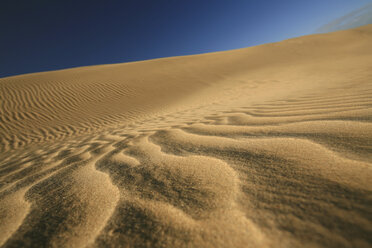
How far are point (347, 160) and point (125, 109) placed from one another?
620 cm

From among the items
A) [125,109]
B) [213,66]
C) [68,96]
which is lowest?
[125,109]

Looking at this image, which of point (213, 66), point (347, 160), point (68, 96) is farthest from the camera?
point (213, 66)

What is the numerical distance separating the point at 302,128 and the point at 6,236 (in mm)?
1579

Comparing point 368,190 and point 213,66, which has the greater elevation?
point 213,66

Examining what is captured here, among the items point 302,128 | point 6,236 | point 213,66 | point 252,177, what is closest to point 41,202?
point 6,236

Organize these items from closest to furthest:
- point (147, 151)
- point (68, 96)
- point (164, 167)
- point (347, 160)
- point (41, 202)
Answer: point (347, 160)
point (41, 202)
point (164, 167)
point (147, 151)
point (68, 96)

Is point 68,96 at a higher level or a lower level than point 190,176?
higher

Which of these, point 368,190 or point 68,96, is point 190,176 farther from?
point 68,96

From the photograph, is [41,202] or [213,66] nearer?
[41,202]

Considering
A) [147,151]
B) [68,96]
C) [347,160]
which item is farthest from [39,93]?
[347,160]

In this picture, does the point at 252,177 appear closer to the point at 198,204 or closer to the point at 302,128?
the point at 198,204

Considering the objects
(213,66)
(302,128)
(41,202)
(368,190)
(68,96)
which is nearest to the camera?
(368,190)

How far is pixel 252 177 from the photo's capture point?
735mm

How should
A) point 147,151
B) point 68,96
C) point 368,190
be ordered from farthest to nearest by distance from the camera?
point 68,96, point 147,151, point 368,190
